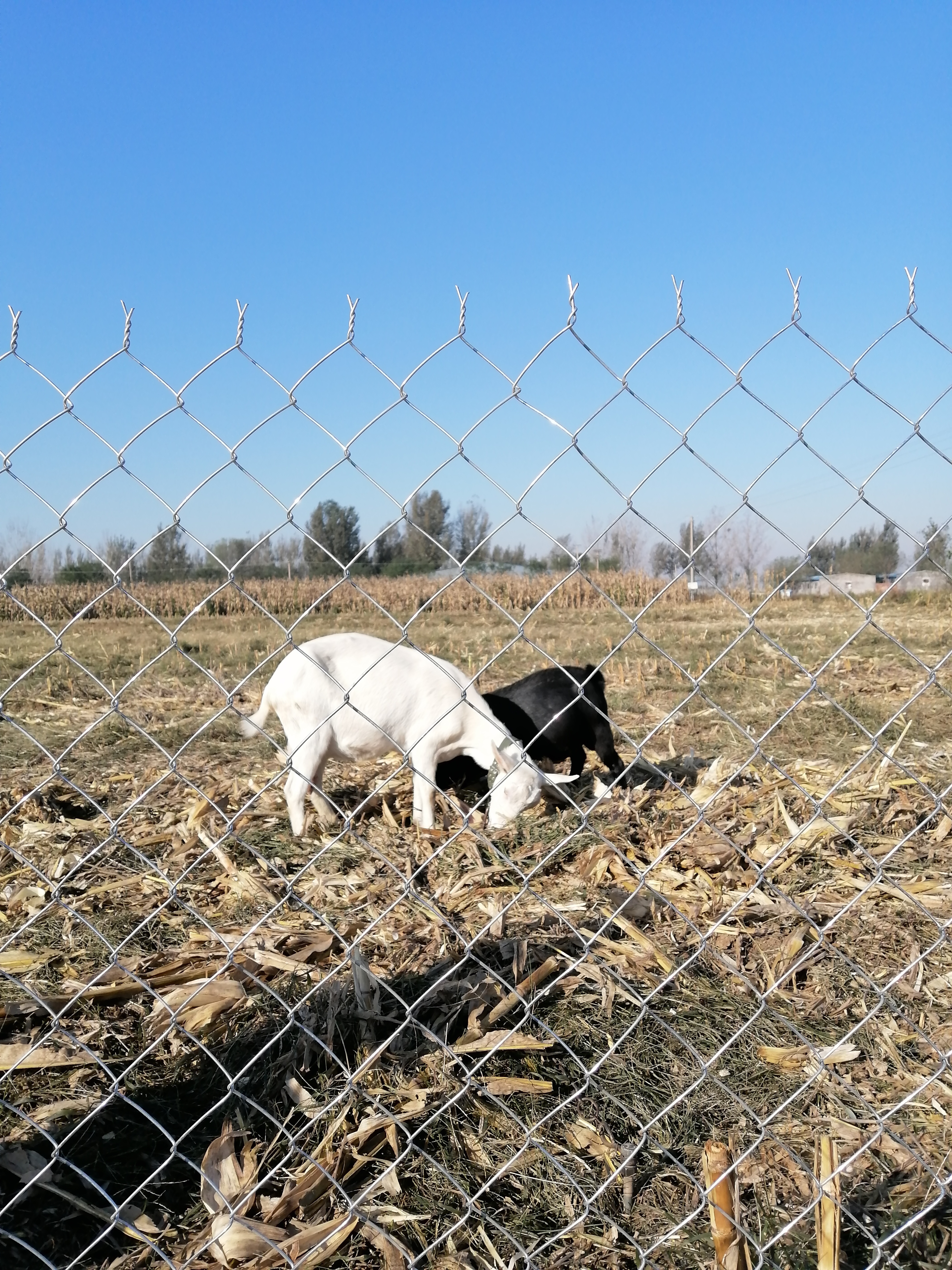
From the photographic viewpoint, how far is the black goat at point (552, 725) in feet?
19.8

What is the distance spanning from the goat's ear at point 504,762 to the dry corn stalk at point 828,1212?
2.17m

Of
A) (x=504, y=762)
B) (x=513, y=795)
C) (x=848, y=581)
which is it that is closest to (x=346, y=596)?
(x=513, y=795)

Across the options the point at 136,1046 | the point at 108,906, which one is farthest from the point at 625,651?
the point at 136,1046

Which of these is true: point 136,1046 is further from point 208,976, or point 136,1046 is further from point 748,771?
point 748,771

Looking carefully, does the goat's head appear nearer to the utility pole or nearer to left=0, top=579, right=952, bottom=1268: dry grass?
left=0, top=579, right=952, bottom=1268: dry grass

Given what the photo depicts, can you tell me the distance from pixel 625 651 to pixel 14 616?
55.0ft

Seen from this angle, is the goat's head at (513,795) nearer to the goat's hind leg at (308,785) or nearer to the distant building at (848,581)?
the goat's hind leg at (308,785)

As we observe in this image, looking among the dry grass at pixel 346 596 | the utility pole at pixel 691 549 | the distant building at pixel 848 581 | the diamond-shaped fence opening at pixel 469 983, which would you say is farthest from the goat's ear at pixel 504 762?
the dry grass at pixel 346 596

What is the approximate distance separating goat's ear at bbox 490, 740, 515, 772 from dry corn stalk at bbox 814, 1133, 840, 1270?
217 centimetres

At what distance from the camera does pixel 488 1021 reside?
2.48 meters

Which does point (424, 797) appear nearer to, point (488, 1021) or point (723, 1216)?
point (488, 1021)

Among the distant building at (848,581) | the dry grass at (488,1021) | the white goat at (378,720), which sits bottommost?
the dry grass at (488,1021)

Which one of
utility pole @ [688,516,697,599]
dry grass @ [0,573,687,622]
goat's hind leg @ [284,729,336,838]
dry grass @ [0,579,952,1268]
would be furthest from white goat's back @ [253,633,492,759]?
dry grass @ [0,573,687,622]

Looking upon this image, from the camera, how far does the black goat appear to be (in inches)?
237
